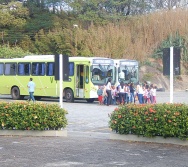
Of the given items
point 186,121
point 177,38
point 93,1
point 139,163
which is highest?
point 93,1

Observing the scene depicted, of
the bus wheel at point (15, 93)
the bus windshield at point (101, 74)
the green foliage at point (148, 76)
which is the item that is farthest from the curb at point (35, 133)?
the green foliage at point (148, 76)

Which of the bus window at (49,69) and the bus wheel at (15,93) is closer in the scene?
the bus window at (49,69)

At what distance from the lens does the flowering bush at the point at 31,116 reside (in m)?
13.6

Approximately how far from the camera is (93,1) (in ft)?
Answer: 193

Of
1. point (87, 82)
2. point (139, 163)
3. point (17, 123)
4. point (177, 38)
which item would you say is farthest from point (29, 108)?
point (177, 38)

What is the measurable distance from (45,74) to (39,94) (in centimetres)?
152

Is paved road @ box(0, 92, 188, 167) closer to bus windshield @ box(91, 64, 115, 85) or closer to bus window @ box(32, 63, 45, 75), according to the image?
bus windshield @ box(91, 64, 115, 85)

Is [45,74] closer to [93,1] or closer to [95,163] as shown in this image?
[95,163]

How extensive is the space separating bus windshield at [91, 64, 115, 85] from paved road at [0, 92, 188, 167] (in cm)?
1510

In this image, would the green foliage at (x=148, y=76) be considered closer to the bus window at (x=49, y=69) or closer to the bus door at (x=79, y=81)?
the bus window at (x=49, y=69)

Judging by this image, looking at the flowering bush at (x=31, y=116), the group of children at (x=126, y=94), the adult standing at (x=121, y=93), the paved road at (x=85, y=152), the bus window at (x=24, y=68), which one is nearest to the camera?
the paved road at (x=85, y=152)

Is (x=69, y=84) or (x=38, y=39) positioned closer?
(x=69, y=84)

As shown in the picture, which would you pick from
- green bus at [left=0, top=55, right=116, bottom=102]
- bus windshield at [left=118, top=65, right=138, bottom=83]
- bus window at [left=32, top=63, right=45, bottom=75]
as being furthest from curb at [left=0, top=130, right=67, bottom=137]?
bus window at [left=32, top=63, right=45, bottom=75]

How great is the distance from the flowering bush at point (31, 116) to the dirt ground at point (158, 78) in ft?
114
